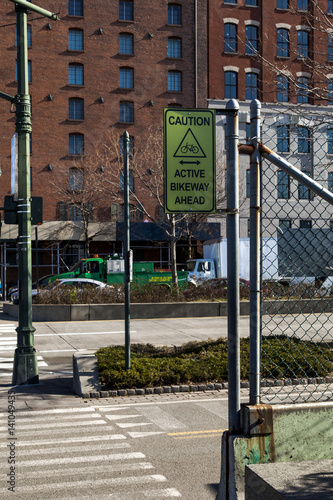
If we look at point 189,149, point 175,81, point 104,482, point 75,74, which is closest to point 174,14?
point 175,81

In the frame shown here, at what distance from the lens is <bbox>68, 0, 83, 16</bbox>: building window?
42.8 meters

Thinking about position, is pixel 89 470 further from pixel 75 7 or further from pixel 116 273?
pixel 75 7

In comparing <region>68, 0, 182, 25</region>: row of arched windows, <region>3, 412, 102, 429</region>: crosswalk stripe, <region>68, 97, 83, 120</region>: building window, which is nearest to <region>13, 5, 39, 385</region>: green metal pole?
<region>3, 412, 102, 429</region>: crosswalk stripe

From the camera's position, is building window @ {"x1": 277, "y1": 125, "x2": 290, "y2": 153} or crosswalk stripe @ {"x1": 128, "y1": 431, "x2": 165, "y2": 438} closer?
building window @ {"x1": 277, "y1": 125, "x2": 290, "y2": 153}

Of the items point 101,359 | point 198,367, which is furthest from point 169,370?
point 101,359

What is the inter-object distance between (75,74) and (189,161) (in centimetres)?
4140

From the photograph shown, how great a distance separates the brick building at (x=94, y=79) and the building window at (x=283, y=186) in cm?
3640

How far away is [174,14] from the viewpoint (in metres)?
44.8

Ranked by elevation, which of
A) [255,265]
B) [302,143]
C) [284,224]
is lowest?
[255,265]

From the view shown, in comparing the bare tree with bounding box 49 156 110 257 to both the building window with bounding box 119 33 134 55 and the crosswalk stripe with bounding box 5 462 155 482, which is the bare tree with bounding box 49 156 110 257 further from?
the crosswalk stripe with bounding box 5 462 155 482

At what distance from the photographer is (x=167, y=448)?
6.56 meters

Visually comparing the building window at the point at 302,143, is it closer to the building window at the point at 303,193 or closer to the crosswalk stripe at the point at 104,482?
the building window at the point at 303,193

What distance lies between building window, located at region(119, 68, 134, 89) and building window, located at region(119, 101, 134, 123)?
1243 mm

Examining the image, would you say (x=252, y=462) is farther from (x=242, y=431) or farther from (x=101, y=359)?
(x=101, y=359)
